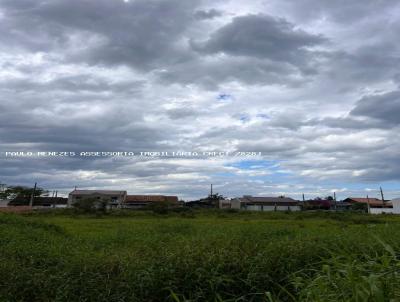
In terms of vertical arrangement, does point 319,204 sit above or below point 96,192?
below

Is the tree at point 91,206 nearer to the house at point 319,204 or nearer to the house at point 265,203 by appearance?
the house at point 265,203

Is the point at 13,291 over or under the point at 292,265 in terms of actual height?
under

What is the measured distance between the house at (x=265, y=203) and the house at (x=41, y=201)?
70.8 feet

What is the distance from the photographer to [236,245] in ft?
20.3

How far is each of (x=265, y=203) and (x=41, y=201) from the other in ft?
93.5

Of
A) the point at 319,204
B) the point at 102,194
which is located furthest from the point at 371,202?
the point at 102,194

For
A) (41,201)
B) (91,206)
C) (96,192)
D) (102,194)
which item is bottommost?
(91,206)

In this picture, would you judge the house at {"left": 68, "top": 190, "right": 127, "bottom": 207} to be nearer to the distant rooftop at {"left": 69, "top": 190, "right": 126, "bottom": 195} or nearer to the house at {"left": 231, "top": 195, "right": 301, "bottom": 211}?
the distant rooftop at {"left": 69, "top": 190, "right": 126, "bottom": 195}

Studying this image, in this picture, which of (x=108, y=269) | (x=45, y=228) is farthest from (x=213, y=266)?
(x=45, y=228)

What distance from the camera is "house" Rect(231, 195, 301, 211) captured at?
4984cm

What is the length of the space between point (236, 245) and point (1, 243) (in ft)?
16.9

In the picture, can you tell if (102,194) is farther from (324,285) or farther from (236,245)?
(324,285)

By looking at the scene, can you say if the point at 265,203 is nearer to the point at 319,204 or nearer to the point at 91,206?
the point at 319,204

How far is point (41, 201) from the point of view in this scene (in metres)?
51.9
